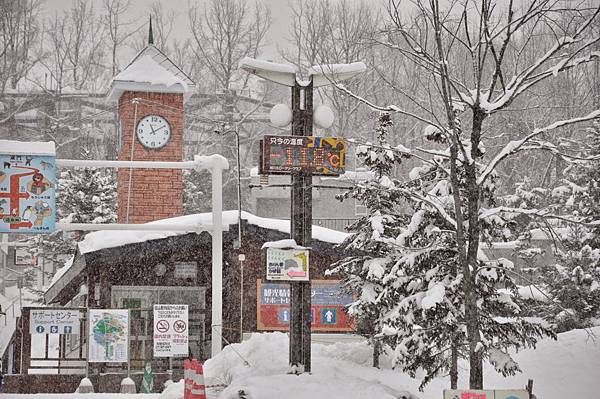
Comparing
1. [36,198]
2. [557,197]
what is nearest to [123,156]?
[36,198]

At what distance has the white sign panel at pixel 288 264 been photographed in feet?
43.6

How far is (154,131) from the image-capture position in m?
24.2

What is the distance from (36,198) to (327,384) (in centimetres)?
806

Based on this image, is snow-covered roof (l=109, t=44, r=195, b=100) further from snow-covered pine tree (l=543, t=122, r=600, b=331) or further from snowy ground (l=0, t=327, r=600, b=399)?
snow-covered pine tree (l=543, t=122, r=600, b=331)

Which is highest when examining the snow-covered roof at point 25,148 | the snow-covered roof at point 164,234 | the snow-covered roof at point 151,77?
the snow-covered roof at point 151,77

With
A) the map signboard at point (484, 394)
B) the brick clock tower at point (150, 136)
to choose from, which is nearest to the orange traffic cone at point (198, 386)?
the map signboard at point (484, 394)

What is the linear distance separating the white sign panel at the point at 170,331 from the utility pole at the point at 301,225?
4.54 meters

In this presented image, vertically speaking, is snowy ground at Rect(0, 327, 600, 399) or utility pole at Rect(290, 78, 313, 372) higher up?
utility pole at Rect(290, 78, 313, 372)

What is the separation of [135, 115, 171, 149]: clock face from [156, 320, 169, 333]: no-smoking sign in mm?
7917

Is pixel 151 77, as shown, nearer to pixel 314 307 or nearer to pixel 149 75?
pixel 149 75

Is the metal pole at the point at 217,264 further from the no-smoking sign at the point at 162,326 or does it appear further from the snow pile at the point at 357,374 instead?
the snow pile at the point at 357,374

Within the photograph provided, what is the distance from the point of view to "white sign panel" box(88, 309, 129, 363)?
17078 millimetres

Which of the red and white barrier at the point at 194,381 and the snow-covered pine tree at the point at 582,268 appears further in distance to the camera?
the snow-covered pine tree at the point at 582,268

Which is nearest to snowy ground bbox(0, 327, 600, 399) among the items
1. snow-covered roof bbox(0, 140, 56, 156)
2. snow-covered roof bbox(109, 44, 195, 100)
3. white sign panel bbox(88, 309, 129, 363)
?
white sign panel bbox(88, 309, 129, 363)
